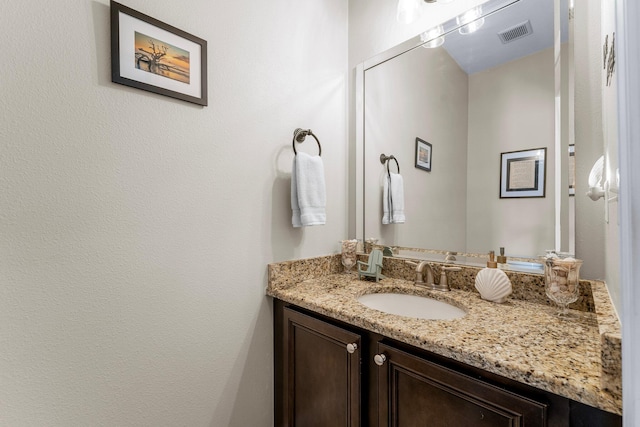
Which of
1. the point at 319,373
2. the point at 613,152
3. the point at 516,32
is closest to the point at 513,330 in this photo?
the point at 613,152

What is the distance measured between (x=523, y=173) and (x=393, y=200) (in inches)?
22.6

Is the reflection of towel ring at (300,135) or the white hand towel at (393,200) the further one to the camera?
the white hand towel at (393,200)

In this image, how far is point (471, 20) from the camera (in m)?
A: 1.25

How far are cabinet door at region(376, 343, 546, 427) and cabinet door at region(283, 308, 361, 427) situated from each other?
11cm

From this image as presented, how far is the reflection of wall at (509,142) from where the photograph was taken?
1.08m

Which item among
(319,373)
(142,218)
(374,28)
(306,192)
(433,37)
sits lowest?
(319,373)

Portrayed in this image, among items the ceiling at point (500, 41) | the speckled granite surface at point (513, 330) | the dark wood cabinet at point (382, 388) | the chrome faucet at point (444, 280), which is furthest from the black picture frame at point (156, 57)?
the chrome faucet at point (444, 280)

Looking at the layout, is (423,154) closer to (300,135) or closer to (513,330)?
(300,135)

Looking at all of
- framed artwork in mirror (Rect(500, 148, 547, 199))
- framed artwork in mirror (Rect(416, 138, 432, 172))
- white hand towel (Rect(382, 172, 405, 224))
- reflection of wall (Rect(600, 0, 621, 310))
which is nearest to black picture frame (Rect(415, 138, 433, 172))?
framed artwork in mirror (Rect(416, 138, 432, 172))

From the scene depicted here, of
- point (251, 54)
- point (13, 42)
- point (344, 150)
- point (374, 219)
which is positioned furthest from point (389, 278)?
point (13, 42)

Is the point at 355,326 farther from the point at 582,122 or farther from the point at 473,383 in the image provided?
the point at 582,122

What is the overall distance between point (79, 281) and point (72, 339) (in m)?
0.17

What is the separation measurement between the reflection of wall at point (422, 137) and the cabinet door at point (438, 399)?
2.15 feet

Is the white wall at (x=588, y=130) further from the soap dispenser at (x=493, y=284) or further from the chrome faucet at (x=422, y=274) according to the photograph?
the chrome faucet at (x=422, y=274)
